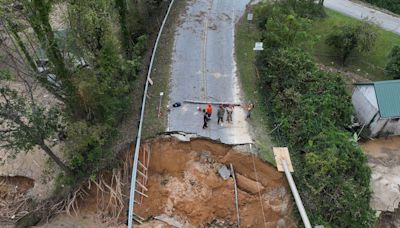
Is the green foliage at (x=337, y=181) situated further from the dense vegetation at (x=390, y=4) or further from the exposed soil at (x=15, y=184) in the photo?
the dense vegetation at (x=390, y=4)

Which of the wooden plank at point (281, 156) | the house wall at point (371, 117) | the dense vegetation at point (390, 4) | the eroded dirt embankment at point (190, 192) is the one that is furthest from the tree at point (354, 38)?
the dense vegetation at point (390, 4)

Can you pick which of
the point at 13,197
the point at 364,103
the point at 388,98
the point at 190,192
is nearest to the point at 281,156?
the point at 190,192

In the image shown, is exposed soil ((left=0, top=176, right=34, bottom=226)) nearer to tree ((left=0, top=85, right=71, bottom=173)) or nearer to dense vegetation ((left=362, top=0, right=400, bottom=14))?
tree ((left=0, top=85, right=71, bottom=173))

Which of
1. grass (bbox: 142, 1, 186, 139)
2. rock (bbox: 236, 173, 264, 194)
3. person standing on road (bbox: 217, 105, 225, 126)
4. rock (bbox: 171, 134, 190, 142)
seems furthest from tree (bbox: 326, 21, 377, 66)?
rock (bbox: 171, 134, 190, 142)

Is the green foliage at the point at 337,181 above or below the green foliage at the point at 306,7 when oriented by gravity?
below

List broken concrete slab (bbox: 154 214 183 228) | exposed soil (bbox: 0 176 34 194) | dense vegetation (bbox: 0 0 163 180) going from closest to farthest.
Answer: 1. dense vegetation (bbox: 0 0 163 180)
2. broken concrete slab (bbox: 154 214 183 228)
3. exposed soil (bbox: 0 176 34 194)

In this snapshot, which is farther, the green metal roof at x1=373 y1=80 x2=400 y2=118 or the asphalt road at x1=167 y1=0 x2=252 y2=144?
the asphalt road at x1=167 y1=0 x2=252 y2=144

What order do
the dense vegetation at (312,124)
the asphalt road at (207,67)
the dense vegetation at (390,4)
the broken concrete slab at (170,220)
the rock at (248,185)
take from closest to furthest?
the dense vegetation at (312,124), the broken concrete slab at (170,220), the rock at (248,185), the asphalt road at (207,67), the dense vegetation at (390,4)
